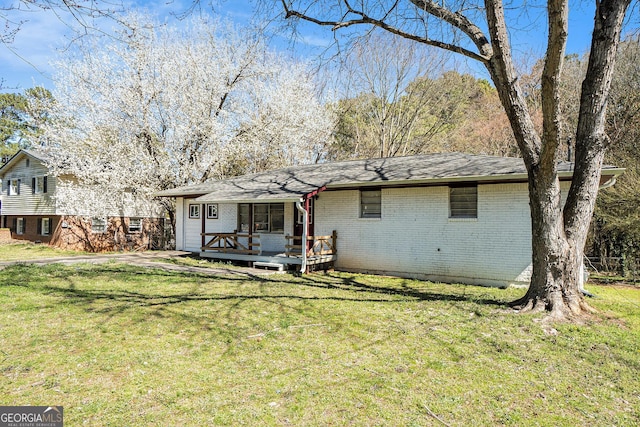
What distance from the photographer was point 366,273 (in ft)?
40.1

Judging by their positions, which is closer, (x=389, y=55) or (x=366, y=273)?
(x=366, y=273)

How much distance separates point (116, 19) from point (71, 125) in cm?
1681

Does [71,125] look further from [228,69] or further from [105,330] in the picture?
[105,330]

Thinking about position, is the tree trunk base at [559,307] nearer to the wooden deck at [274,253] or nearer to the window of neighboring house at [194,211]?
the wooden deck at [274,253]

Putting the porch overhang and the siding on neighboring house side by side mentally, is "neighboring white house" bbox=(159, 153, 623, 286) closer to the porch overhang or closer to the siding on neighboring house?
the porch overhang

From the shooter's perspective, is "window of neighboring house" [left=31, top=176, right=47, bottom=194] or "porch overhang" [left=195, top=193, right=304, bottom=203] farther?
"window of neighboring house" [left=31, top=176, right=47, bottom=194]

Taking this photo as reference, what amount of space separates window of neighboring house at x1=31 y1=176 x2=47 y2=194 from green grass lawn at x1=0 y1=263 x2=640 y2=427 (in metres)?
16.3

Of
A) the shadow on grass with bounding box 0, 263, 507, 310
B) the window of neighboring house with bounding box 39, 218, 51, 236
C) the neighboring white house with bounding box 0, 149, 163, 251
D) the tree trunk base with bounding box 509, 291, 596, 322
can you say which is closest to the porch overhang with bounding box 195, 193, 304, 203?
the shadow on grass with bounding box 0, 263, 507, 310

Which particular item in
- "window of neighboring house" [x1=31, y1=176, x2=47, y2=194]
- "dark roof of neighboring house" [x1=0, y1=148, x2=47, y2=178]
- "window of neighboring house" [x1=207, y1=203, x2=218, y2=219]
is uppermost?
"dark roof of neighboring house" [x1=0, y1=148, x2=47, y2=178]

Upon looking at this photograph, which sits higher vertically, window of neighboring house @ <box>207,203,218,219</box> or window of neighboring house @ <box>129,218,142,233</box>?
window of neighboring house @ <box>207,203,218,219</box>

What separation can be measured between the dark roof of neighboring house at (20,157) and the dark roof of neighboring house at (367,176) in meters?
9.78

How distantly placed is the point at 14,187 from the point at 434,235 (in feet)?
86.5

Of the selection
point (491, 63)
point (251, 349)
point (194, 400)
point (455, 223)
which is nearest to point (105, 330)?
point (251, 349)

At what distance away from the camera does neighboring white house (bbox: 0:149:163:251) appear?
20.5 metres
